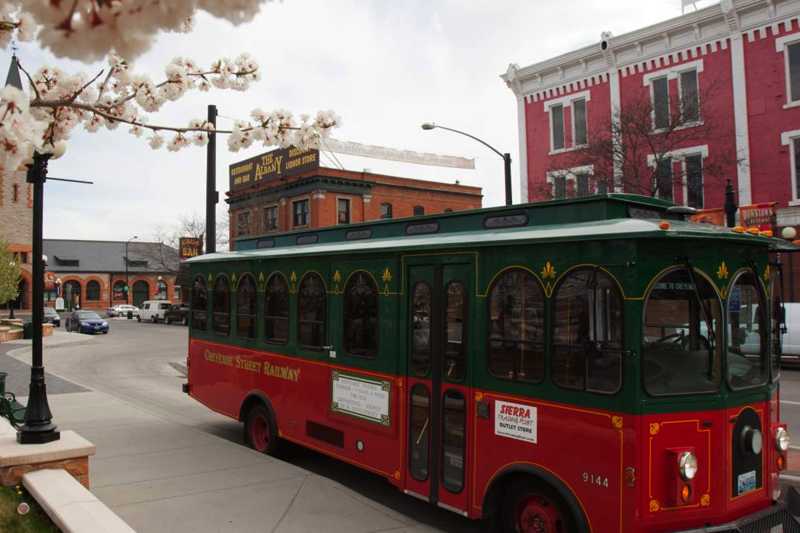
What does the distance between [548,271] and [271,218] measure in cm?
4507

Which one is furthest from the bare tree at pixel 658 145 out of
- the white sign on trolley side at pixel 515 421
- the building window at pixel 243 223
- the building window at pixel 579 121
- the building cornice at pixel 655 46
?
the building window at pixel 243 223

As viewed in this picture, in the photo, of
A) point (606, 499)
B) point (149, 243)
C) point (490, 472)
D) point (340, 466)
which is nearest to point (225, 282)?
point (340, 466)

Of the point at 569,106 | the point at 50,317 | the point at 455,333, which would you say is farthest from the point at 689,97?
the point at 50,317

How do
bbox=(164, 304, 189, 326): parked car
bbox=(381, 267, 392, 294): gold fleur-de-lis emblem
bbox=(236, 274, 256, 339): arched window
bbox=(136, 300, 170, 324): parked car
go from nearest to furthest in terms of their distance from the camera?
bbox=(381, 267, 392, 294): gold fleur-de-lis emblem, bbox=(236, 274, 256, 339): arched window, bbox=(164, 304, 189, 326): parked car, bbox=(136, 300, 170, 324): parked car

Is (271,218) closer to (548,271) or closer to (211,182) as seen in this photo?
(211,182)

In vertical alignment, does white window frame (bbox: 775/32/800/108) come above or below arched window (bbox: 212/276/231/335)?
above

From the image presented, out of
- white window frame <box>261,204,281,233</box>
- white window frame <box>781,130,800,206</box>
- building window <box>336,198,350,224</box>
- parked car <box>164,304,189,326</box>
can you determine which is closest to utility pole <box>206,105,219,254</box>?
white window frame <box>781,130,800,206</box>

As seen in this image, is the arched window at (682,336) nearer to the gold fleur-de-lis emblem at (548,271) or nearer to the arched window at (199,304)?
the gold fleur-de-lis emblem at (548,271)

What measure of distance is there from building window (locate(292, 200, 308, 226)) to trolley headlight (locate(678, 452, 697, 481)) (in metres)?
42.0

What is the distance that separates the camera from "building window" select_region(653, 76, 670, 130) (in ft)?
82.7

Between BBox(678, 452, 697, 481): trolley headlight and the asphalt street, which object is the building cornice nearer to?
the asphalt street

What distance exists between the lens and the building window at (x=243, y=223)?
51.3m

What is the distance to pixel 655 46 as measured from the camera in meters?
27.0

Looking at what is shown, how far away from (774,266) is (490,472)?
3.22 meters
